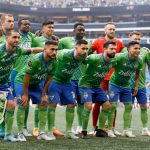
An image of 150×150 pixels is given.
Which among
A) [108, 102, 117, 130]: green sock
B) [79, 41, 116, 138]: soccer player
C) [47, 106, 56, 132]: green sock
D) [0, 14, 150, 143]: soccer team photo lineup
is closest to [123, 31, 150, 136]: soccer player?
[0, 14, 150, 143]: soccer team photo lineup

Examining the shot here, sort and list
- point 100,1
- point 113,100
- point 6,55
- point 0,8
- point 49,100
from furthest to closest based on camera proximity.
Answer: point 100,1
point 0,8
point 113,100
point 49,100
point 6,55

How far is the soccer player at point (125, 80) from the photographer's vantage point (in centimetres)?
823

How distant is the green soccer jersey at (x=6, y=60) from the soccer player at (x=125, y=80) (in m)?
2.01

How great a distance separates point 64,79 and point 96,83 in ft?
2.11

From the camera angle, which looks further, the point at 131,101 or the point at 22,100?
the point at 131,101

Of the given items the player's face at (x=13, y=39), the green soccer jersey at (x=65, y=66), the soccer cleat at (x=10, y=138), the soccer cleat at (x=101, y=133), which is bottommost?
the soccer cleat at (x=101, y=133)

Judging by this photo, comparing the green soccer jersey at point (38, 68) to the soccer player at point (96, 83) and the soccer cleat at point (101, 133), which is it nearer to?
the soccer player at point (96, 83)

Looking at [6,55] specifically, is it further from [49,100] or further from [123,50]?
[123,50]

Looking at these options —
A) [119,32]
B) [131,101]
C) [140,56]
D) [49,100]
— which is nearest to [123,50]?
[140,56]

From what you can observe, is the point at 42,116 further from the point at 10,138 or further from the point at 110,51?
the point at 110,51

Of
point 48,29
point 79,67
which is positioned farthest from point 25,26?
point 79,67

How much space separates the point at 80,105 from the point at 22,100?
1.72m

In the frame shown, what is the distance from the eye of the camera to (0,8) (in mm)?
53312

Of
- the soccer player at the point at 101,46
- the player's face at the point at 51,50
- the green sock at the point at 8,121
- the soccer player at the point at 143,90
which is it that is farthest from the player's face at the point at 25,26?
the soccer player at the point at 143,90
